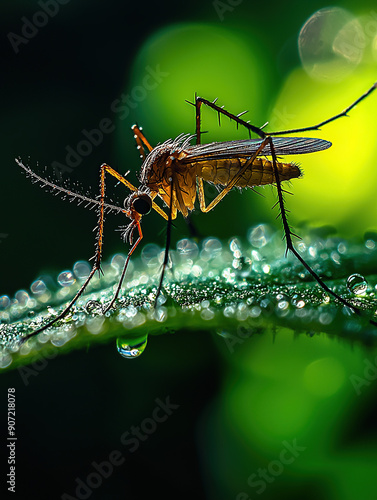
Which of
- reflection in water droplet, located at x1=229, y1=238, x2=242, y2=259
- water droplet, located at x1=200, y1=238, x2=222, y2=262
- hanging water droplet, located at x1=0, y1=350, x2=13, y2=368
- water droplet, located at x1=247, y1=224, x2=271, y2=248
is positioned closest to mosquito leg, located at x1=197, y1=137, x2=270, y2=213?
water droplet, located at x1=247, y1=224, x2=271, y2=248

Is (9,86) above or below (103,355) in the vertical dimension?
above

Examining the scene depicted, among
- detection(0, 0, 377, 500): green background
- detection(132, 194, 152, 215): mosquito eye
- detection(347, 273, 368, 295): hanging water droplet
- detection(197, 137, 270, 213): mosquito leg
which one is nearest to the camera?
detection(347, 273, 368, 295): hanging water droplet

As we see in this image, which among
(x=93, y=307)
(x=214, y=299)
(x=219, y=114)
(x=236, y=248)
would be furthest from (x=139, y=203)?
(x=214, y=299)

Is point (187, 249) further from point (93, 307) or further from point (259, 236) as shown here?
point (93, 307)

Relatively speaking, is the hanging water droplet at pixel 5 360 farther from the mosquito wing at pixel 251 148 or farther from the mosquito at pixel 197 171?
the mosquito wing at pixel 251 148

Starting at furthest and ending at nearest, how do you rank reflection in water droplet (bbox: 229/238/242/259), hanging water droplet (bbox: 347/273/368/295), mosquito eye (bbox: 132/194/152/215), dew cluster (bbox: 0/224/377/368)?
1. mosquito eye (bbox: 132/194/152/215)
2. reflection in water droplet (bbox: 229/238/242/259)
3. hanging water droplet (bbox: 347/273/368/295)
4. dew cluster (bbox: 0/224/377/368)

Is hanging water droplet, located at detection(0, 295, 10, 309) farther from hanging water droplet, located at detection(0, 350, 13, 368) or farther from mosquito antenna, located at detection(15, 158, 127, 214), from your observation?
mosquito antenna, located at detection(15, 158, 127, 214)

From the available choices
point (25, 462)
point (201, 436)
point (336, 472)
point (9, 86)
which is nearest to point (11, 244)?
point (9, 86)

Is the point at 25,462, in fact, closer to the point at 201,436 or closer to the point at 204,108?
the point at 201,436

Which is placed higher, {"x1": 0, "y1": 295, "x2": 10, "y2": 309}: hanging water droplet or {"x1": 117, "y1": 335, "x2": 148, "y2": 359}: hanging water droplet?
{"x1": 0, "y1": 295, "x2": 10, "y2": 309}: hanging water droplet
